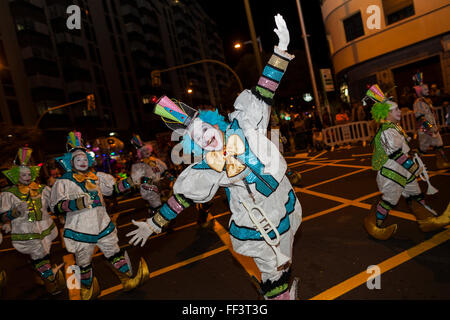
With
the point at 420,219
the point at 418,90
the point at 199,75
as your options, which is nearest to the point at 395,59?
the point at 418,90

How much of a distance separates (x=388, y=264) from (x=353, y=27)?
733 inches

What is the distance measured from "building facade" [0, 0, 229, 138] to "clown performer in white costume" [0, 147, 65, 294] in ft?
56.3

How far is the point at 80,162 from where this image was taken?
3.69m

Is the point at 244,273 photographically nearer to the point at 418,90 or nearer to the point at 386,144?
the point at 386,144

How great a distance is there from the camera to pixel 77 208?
339cm

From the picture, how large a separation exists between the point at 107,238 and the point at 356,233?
11.0ft

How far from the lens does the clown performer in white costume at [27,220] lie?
418cm

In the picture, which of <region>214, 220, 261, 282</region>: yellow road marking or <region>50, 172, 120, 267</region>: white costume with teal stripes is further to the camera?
<region>214, 220, 261, 282</region>: yellow road marking

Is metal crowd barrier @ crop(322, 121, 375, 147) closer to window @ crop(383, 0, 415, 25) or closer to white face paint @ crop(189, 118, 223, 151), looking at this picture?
A: window @ crop(383, 0, 415, 25)

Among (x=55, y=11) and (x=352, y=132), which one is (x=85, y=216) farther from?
(x=55, y=11)

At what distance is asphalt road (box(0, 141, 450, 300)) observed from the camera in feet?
9.73

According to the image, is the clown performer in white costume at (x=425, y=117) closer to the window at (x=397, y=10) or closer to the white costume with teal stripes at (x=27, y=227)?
the white costume with teal stripes at (x=27, y=227)

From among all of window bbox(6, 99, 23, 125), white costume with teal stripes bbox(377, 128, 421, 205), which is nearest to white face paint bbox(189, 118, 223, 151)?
white costume with teal stripes bbox(377, 128, 421, 205)
